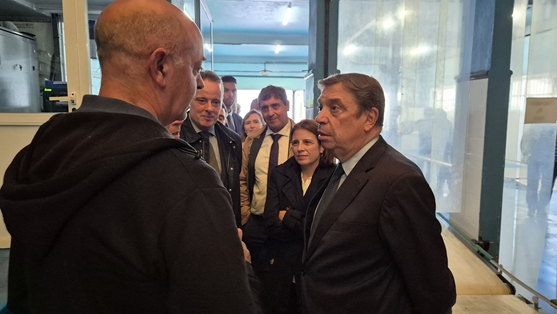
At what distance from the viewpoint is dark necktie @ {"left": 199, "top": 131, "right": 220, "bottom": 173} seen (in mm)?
1991

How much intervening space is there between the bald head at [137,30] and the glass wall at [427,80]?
7.18 ft

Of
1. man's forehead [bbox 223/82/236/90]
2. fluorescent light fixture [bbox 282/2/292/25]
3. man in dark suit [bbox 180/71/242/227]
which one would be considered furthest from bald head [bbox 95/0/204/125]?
fluorescent light fixture [bbox 282/2/292/25]

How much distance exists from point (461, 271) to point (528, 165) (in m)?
0.74

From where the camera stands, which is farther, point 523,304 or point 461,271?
point 461,271

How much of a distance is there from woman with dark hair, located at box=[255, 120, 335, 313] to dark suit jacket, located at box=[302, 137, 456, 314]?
707mm

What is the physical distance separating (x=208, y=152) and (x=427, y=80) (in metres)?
1.61

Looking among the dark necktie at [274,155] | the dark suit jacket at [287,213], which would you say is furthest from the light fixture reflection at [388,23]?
the dark suit jacket at [287,213]

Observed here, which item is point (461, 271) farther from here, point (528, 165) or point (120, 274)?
point (120, 274)

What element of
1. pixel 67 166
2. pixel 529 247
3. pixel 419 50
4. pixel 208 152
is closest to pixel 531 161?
pixel 529 247

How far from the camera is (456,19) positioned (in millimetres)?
2438

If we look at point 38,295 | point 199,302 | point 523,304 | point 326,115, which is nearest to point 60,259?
point 38,295

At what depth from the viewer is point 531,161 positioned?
2018 mm

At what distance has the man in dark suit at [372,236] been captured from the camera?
109 centimetres

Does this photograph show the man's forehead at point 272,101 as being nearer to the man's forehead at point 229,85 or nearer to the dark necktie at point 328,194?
the dark necktie at point 328,194
